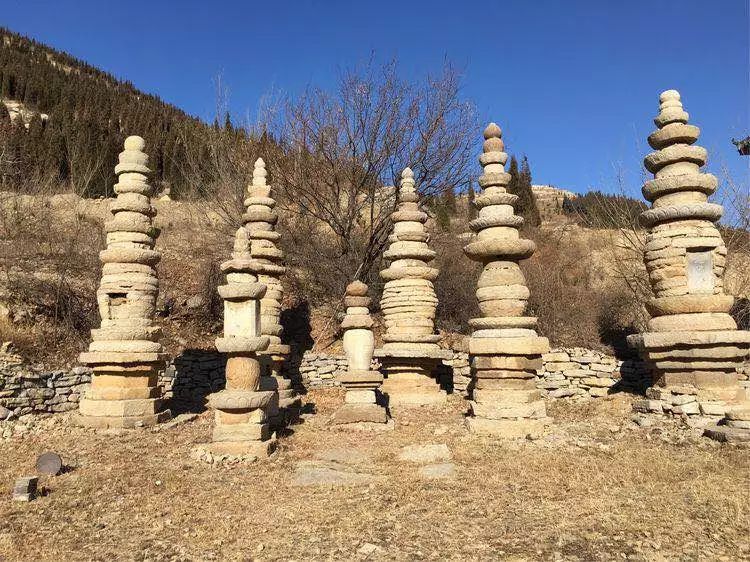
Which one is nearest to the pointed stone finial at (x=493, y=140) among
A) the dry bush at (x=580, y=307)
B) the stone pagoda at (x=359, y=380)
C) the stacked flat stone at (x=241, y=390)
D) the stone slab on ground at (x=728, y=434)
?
the stone pagoda at (x=359, y=380)

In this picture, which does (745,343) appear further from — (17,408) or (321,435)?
(17,408)

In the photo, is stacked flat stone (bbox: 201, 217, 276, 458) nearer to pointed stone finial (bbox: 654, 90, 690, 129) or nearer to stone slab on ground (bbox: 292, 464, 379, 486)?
stone slab on ground (bbox: 292, 464, 379, 486)

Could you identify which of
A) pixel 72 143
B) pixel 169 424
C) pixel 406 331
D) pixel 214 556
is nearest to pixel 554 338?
pixel 406 331

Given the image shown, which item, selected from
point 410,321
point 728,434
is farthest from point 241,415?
point 728,434

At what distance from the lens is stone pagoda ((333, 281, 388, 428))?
913 centimetres

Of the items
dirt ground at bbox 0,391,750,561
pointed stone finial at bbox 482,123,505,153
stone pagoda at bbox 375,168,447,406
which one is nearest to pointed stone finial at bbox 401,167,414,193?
stone pagoda at bbox 375,168,447,406

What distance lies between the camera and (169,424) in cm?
947

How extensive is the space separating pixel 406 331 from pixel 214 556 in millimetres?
7938

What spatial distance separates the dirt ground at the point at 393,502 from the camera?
4391 mm

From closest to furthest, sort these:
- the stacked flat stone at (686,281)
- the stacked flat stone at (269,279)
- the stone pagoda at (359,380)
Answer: the stacked flat stone at (686,281)
the stone pagoda at (359,380)
the stacked flat stone at (269,279)

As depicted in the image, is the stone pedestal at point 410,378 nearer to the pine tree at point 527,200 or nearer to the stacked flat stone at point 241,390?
the stacked flat stone at point 241,390

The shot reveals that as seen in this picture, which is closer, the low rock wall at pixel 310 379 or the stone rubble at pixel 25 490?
the stone rubble at pixel 25 490

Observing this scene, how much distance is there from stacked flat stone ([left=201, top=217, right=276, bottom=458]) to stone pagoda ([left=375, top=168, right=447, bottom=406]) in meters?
4.16

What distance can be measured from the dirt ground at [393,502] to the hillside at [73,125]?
49.0ft
